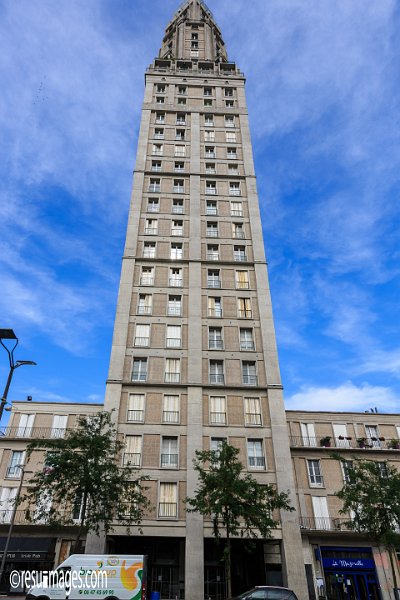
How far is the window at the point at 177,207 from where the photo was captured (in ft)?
141

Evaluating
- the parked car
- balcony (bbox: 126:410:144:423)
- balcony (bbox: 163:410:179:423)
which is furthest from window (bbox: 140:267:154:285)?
the parked car

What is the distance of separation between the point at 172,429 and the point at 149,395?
3141 millimetres

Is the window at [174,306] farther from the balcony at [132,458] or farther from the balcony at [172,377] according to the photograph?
the balcony at [132,458]

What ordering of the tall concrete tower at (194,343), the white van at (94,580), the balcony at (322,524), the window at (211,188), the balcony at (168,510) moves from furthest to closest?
the window at (211,188) < the balcony at (322,524) < the tall concrete tower at (194,343) < the balcony at (168,510) < the white van at (94,580)

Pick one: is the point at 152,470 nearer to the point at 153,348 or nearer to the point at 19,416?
the point at 153,348

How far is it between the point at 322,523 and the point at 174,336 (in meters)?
17.4

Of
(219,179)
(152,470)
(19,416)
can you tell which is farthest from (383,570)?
(219,179)

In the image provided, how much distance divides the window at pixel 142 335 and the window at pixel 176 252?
7792 mm

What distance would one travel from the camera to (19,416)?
110ft

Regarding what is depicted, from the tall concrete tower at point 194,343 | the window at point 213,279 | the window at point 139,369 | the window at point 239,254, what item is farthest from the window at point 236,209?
the window at point 139,369

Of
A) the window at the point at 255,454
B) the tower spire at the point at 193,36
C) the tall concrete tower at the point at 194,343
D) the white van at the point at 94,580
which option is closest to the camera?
the white van at the point at 94,580

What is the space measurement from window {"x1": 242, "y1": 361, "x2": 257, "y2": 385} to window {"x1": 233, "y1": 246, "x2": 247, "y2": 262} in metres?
10.6

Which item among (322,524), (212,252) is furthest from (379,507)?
(212,252)

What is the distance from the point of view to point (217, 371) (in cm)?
3362
